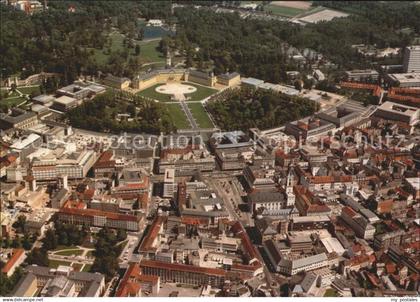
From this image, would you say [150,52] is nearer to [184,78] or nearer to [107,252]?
[184,78]

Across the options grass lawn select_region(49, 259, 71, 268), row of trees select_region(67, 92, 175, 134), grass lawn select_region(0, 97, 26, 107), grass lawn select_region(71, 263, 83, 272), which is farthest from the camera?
grass lawn select_region(0, 97, 26, 107)

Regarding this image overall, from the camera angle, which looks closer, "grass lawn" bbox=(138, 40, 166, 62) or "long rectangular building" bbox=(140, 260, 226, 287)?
"long rectangular building" bbox=(140, 260, 226, 287)

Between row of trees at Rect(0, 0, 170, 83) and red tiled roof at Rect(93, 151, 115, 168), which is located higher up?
row of trees at Rect(0, 0, 170, 83)

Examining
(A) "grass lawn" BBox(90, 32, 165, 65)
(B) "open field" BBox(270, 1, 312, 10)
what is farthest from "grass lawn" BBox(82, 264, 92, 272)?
(B) "open field" BBox(270, 1, 312, 10)

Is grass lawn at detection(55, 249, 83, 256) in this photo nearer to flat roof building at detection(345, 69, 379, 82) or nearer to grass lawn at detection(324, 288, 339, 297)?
grass lawn at detection(324, 288, 339, 297)

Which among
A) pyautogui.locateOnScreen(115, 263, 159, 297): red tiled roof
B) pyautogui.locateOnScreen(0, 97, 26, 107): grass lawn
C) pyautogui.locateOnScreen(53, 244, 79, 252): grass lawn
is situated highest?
pyautogui.locateOnScreen(0, 97, 26, 107): grass lawn

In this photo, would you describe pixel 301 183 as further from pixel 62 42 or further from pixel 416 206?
pixel 62 42

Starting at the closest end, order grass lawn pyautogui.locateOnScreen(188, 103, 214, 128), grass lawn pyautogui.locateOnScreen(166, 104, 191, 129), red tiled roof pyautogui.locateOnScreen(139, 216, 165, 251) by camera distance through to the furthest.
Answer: red tiled roof pyautogui.locateOnScreen(139, 216, 165, 251) → grass lawn pyautogui.locateOnScreen(166, 104, 191, 129) → grass lawn pyautogui.locateOnScreen(188, 103, 214, 128)

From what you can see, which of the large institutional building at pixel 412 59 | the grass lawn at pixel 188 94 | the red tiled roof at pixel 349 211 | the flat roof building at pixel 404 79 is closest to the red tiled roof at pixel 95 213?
the red tiled roof at pixel 349 211

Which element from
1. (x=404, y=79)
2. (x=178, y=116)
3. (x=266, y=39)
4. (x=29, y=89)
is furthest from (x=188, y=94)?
(x=404, y=79)
